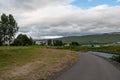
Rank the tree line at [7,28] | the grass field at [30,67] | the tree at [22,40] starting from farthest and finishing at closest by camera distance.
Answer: the tree at [22,40] < the tree line at [7,28] < the grass field at [30,67]

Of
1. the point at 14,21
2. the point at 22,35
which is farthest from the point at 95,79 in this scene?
the point at 22,35

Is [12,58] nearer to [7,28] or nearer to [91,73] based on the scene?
[91,73]

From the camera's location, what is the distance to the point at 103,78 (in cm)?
1889

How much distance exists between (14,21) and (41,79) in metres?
120

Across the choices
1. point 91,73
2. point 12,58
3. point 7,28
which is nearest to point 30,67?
point 91,73

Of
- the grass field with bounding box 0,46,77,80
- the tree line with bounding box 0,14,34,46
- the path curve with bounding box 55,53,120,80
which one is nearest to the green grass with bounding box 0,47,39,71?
the grass field with bounding box 0,46,77,80

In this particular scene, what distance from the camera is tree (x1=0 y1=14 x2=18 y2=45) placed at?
128 metres

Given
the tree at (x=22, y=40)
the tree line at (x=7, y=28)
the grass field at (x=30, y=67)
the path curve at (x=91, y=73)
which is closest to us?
the path curve at (x=91, y=73)

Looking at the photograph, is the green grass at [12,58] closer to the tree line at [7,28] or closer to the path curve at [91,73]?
→ the path curve at [91,73]

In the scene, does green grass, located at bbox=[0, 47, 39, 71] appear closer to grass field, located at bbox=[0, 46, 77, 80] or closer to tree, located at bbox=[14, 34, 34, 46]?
grass field, located at bbox=[0, 46, 77, 80]

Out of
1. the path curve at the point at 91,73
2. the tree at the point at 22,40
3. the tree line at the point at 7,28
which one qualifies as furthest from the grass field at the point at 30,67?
the tree at the point at 22,40

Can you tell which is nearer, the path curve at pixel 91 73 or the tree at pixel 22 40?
the path curve at pixel 91 73

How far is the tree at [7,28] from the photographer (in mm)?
128062

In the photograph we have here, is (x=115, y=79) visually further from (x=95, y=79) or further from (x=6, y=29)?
(x=6, y=29)
